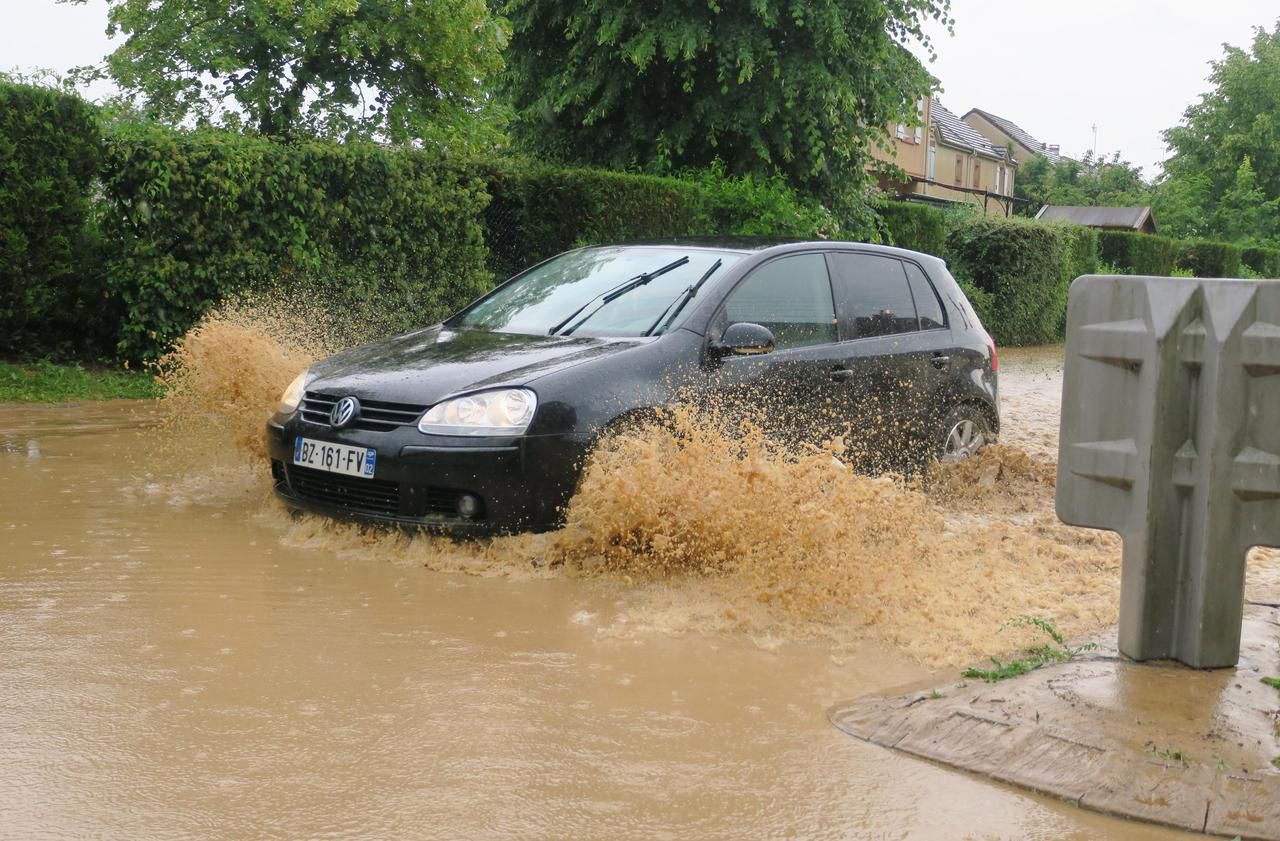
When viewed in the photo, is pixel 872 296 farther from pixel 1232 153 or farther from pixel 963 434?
pixel 1232 153

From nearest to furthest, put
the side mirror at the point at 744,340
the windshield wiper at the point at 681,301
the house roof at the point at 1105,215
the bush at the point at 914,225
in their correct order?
the side mirror at the point at 744,340, the windshield wiper at the point at 681,301, the bush at the point at 914,225, the house roof at the point at 1105,215

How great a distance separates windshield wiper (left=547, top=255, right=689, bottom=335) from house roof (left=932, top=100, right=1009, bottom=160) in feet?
201

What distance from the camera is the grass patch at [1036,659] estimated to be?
13.9ft

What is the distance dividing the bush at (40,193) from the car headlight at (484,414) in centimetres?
680

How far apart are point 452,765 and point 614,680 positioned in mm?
919

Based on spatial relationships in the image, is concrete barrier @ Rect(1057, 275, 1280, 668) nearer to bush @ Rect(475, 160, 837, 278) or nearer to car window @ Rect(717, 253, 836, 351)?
car window @ Rect(717, 253, 836, 351)

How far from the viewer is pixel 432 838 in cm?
308

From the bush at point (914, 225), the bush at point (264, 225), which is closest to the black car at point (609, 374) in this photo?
the bush at point (264, 225)

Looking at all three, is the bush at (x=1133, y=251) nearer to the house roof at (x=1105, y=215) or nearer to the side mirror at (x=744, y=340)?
the side mirror at (x=744, y=340)

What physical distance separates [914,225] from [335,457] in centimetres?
1898

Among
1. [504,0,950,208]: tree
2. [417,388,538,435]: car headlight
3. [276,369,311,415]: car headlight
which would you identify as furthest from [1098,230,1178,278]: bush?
[417,388,538,435]: car headlight

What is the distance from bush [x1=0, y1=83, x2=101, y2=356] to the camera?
35.4ft

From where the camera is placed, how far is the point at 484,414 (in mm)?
5719

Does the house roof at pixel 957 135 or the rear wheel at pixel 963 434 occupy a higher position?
the house roof at pixel 957 135
